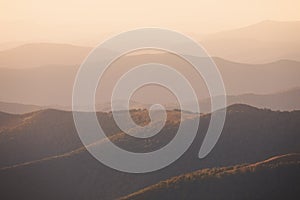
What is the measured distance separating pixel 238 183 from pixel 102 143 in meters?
3.51

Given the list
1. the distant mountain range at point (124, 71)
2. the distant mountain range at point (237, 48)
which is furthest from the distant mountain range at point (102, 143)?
the distant mountain range at point (237, 48)

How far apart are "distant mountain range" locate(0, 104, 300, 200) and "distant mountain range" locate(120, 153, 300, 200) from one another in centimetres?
6

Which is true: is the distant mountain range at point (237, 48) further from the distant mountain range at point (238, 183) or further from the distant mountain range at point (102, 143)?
the distant mountain range at point (238, 183)

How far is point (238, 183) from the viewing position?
887cm

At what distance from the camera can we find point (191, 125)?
964cm

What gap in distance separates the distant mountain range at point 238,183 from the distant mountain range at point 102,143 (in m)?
0.06

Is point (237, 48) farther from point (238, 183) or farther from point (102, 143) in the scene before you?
point (102, 143)

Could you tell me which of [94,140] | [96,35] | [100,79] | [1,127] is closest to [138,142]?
[94,140]

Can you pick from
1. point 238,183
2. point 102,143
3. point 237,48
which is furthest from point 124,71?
point 238,183

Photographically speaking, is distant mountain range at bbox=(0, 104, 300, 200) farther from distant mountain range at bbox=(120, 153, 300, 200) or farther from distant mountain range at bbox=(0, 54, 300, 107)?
distant mountain range at bbox=(0, 54, 300, 107)

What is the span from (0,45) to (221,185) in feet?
21.0

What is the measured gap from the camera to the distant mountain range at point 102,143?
9.15 metres

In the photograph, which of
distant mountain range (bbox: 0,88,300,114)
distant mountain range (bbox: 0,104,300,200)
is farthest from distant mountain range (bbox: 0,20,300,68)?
distant mountain range (bbox: 0,104,300,200)

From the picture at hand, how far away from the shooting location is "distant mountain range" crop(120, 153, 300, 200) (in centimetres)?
862
